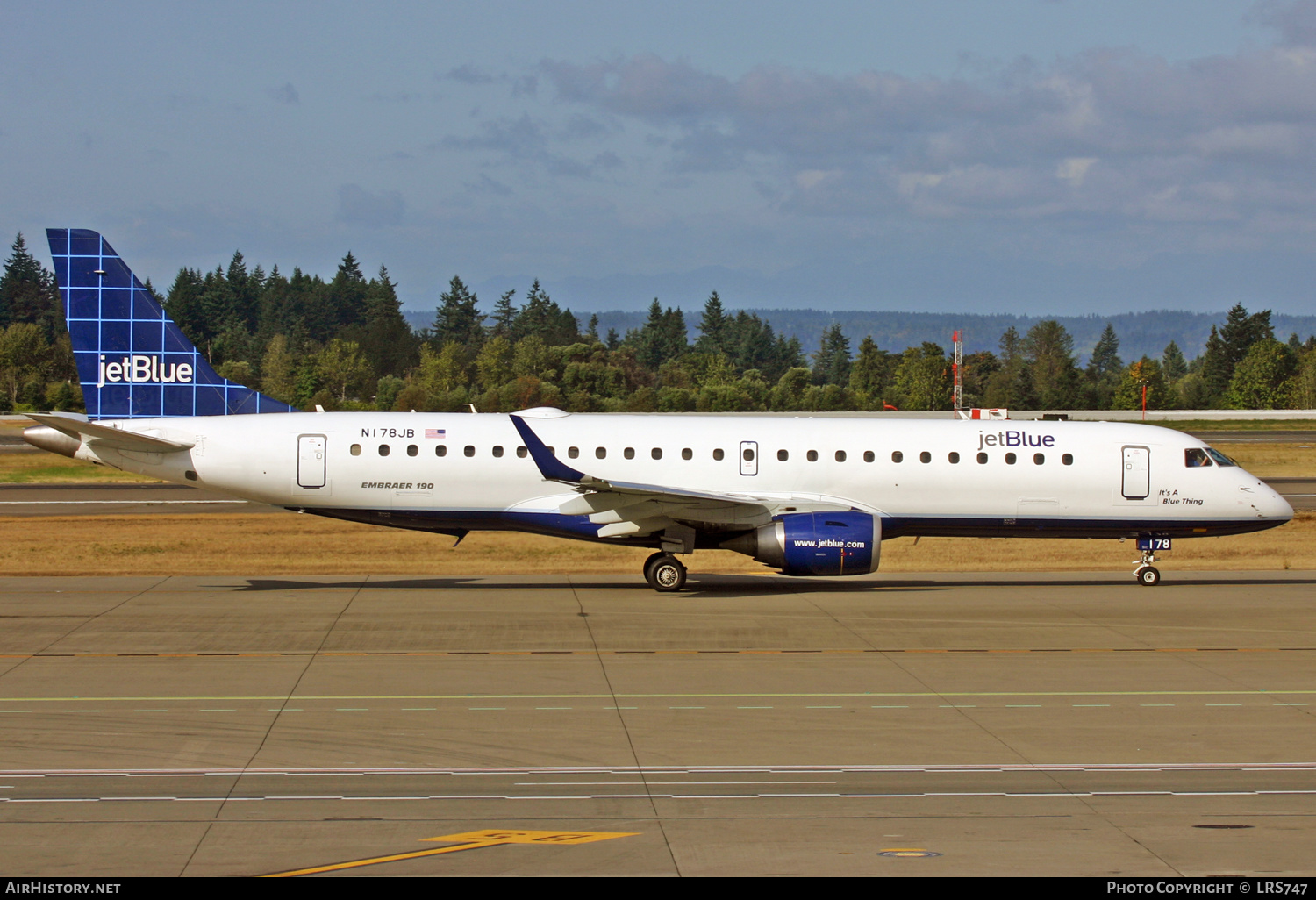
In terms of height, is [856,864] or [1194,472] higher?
[1194,472]

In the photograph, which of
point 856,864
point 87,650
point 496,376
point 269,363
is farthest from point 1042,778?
point 269,363

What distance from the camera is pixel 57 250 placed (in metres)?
24.8

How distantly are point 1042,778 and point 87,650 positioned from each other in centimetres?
1336

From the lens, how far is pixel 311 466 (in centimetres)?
2409

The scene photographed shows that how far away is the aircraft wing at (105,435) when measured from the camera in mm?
22766

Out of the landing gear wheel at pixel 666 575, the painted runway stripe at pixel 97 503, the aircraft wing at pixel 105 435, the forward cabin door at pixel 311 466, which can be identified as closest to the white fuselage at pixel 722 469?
the forward cabin door at pixel 311 466

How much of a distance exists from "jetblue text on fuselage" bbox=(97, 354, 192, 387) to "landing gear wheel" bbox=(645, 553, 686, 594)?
1055cm

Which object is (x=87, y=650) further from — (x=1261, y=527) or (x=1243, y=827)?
(x=1261, y=527)

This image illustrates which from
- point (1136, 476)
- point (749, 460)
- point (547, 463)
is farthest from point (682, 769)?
point (1136, 476)

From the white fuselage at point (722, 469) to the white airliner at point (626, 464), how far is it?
0.12 ft

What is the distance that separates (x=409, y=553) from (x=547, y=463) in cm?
949

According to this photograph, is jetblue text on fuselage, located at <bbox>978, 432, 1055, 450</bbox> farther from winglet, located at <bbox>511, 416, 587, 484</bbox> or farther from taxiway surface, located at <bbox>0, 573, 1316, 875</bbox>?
winglet, located at <bbox>511, 416, 587, 484</bbox>

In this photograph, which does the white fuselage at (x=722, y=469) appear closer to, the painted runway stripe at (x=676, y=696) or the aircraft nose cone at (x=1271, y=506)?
the aircraft nose cone at (x=1271, y=506)

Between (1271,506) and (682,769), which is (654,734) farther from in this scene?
(1271,506)
